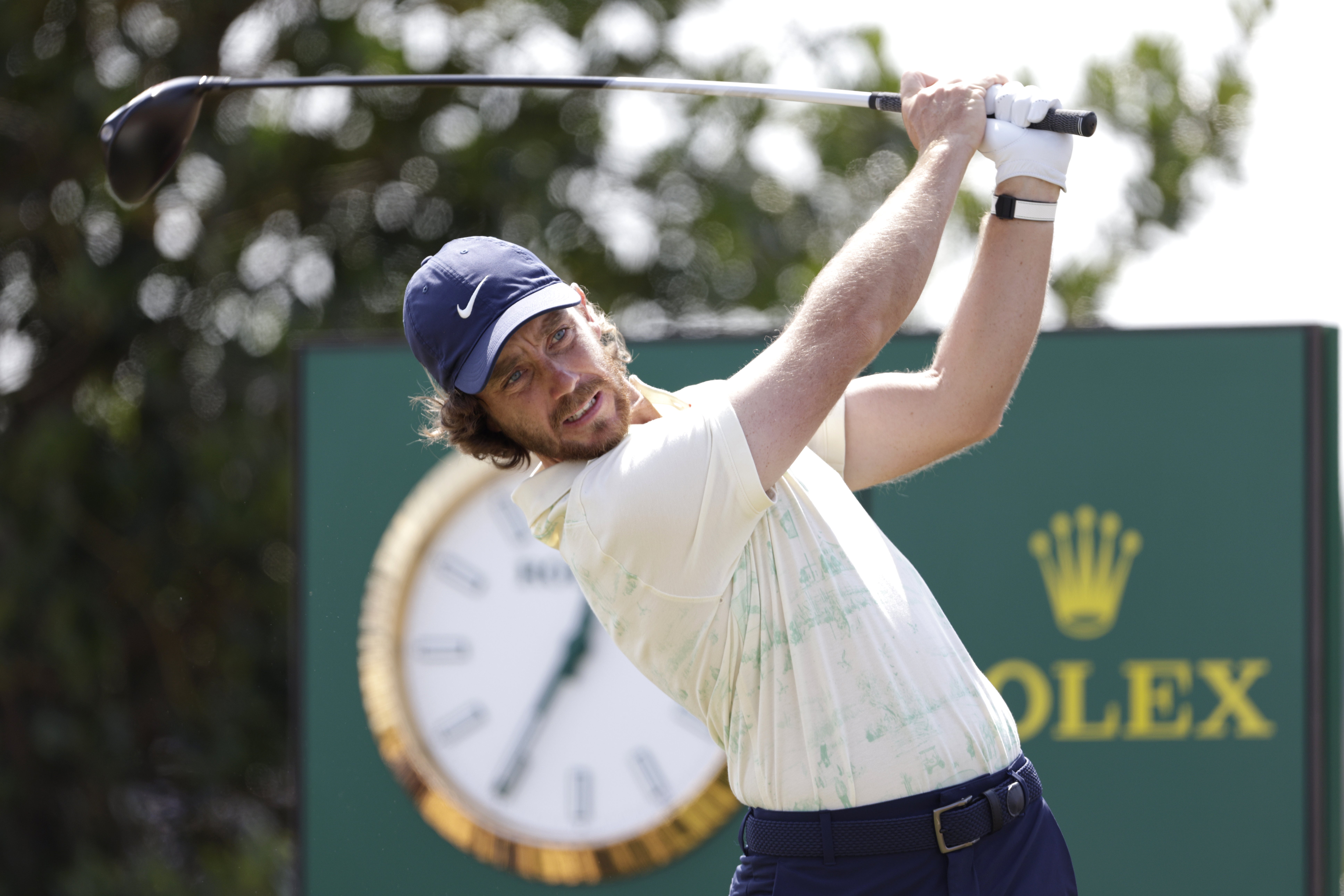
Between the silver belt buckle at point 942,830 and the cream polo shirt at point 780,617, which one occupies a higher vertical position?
the cream polo shirt at point 780,617

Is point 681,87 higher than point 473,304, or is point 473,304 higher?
point 681,87

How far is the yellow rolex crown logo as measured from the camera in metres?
3.47

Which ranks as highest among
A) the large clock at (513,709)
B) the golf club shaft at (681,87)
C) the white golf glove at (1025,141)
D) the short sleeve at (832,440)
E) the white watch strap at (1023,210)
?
the golf club shaft at (681,87)

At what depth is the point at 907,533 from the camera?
11.6ft

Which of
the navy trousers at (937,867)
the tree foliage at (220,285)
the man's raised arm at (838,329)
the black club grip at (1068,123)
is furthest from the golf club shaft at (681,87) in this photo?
the tree foliage at (220,285)

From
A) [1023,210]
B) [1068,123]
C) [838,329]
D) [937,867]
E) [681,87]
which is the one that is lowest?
[937,867]

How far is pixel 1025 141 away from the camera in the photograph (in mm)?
1800

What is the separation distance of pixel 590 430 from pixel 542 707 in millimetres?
1997

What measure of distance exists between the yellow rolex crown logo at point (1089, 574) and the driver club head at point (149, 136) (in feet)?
7.31

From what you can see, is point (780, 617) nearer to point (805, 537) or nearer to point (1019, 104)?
point (805, 537)

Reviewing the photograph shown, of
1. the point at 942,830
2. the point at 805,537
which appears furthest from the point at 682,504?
the point at 942,830

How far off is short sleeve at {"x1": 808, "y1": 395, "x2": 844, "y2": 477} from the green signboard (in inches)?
59.8

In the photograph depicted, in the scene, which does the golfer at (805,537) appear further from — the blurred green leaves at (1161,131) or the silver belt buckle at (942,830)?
the blurred green leaves at (1161,131)

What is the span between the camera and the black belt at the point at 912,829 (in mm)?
1673
